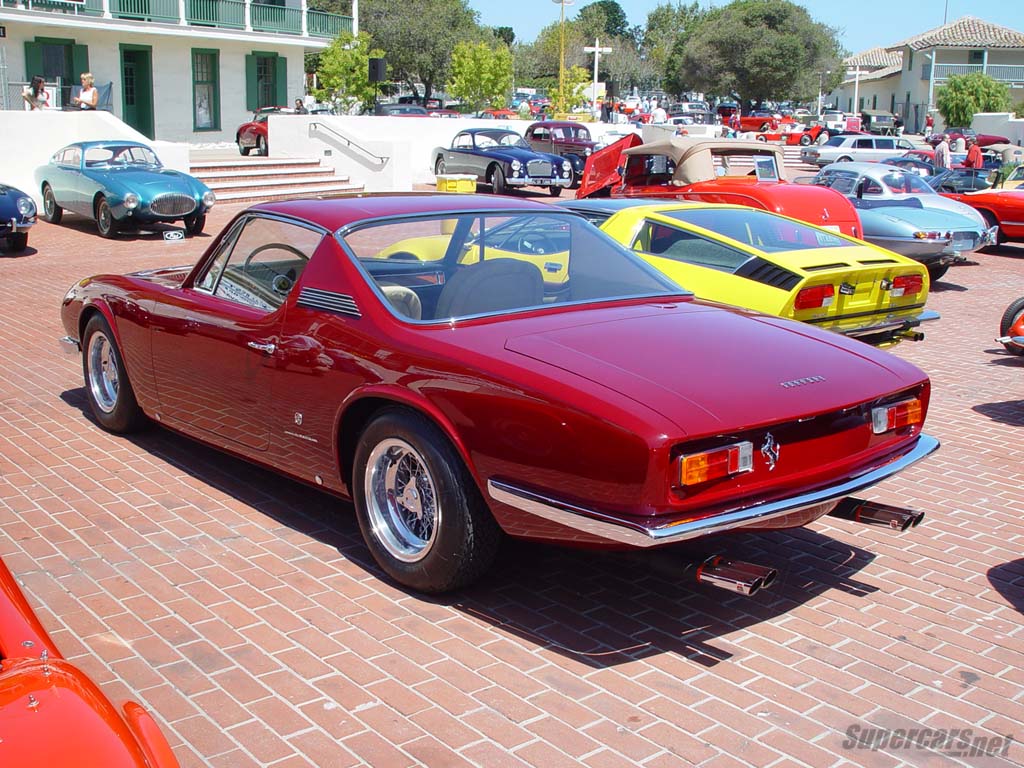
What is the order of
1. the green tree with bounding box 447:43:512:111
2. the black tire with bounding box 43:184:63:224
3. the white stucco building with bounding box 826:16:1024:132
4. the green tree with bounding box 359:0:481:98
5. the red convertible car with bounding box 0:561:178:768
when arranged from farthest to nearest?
the white stucco building with bounding box 826:16:1024:132 → the green tree with bounding box 359:0:481:98 → the green tree with bounding box 447:43:512:111 → the black tire with bounding box 43:184:63:224 → the red convertible car with bounding box 0:561:178:768

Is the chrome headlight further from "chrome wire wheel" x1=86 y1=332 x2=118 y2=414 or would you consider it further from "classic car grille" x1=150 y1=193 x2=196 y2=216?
"chrome wire wheel" x1=86 y1=332 x2=118 y2=414

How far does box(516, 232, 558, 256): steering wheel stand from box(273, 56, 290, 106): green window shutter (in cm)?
3076

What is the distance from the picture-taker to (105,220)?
16.6 m

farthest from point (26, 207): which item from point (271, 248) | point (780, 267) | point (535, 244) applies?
point (535, 244)

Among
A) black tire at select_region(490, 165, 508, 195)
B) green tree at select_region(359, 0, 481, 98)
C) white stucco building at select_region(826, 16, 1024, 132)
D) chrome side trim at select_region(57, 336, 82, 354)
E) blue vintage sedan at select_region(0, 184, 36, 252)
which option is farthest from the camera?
white stucco building at select_region(826, 16, 1024, 132)

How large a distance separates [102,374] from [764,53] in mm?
63671

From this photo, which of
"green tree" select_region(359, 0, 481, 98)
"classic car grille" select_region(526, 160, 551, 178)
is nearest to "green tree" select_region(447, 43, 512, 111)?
"classic car grille" select_region(526, 160, 551, 178)

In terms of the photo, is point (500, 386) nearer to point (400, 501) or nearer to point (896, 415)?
point (400, 501)

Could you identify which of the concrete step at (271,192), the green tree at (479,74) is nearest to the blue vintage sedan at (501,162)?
the concrete step at (271,192)

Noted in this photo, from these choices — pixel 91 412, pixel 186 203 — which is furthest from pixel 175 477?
pixel 186 203

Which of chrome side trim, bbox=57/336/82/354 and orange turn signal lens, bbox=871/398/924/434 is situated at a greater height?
orange turn signal lens, bbox=871/398/924/434

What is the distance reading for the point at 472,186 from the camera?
21359 mm

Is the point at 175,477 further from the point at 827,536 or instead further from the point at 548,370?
the point at 827,536

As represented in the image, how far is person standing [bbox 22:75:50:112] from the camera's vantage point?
22.6 meters
